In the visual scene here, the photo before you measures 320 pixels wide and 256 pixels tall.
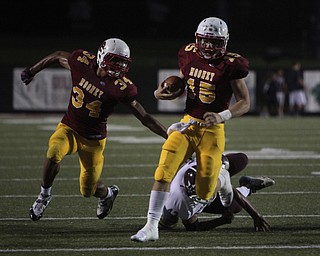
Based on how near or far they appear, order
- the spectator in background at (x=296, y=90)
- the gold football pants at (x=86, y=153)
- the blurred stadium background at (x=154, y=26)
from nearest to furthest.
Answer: the gold football pants at (x=86, y=153), the spectator in background at (x=296, y=90), the blurred stadium background at (x=154, y=26)

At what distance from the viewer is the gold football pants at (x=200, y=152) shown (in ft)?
19.7

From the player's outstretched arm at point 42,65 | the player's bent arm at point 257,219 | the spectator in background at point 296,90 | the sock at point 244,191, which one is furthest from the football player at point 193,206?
the spectator in background at point 296,90

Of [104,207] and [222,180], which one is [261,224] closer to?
[222,180]

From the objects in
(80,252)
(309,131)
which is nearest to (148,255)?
(80,252)

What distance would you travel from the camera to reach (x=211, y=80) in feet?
20.3

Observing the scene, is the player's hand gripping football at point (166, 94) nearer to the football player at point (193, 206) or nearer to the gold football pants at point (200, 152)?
the gold football pants at point (200, 152)

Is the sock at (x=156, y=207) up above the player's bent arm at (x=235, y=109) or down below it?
below

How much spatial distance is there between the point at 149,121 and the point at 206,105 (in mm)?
419

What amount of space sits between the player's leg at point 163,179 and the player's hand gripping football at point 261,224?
667 millimetres

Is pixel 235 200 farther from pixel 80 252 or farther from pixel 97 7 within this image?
pixel 97 7

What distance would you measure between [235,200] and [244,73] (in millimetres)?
933

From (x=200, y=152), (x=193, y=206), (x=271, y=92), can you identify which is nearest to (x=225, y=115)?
(x=200, y=152)

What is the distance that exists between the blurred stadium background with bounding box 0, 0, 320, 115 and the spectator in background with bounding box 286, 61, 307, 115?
21.5 feet

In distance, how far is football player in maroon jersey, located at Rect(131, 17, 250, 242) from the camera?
601 cm
